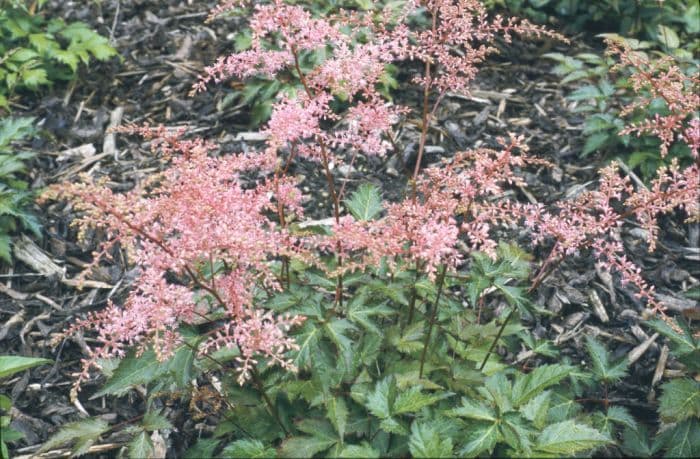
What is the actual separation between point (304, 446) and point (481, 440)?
2.22ft

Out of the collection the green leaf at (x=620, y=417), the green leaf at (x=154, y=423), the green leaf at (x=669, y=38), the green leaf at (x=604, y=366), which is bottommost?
the green leaf at (x=154, y=423)

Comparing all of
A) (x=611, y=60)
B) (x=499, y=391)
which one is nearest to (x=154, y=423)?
(x=499, y=391)

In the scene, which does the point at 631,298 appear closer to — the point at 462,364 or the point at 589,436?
the point at 462,364

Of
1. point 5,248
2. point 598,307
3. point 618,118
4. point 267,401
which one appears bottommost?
point 5,248

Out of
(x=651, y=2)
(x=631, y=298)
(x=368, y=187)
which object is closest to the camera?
(x=368, y=187)

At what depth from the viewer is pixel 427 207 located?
8.82ft

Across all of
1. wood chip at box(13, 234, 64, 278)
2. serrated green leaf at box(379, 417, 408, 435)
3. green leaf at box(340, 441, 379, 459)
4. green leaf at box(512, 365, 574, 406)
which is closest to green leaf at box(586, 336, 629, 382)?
green leaf at box(512, 365, 574, 406)

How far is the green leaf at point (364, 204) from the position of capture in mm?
3291

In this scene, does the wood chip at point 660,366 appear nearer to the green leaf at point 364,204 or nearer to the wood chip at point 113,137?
the green leaf at point 364,204

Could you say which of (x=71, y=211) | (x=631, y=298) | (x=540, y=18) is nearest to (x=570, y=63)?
(x=540, y=18)

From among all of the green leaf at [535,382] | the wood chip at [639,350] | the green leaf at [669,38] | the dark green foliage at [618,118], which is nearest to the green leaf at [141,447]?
the green leaf at [535,382]

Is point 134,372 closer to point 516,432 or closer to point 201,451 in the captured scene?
point 201,451

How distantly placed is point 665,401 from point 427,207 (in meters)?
1.41

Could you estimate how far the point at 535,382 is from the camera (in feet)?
9.22
